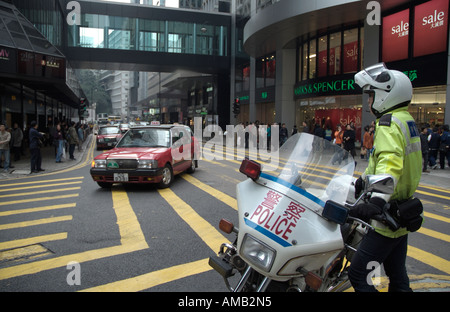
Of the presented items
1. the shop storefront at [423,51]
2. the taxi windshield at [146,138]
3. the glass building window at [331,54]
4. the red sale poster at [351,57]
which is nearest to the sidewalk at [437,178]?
the shop storefront at [423,51]

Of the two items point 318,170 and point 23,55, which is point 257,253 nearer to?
point 318,170

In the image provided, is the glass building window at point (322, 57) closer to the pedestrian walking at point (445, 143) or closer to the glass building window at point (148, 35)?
the pedestrian walking at point (445, 143)

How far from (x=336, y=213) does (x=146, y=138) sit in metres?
8.32

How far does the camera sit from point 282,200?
257cm

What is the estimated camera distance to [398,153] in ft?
7.88

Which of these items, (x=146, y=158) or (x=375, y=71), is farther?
(x=146, y=158)

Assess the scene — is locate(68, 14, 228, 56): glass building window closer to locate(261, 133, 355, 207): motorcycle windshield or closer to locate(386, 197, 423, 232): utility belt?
locate(261, 133, 355, 207): motorcycle windshield

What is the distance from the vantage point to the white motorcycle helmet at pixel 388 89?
8.60 ft

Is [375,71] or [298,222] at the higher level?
[375,71]

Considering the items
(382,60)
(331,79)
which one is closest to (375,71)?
(382,60)

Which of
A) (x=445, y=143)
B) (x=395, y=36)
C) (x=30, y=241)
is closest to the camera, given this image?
(x=30, y=241)

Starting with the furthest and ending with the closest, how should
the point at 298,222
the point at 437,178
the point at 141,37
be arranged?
the point at 141,37
the point at 437,178
the point at 298,222

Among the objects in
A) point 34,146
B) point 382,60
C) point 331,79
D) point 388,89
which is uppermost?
point 382,60
